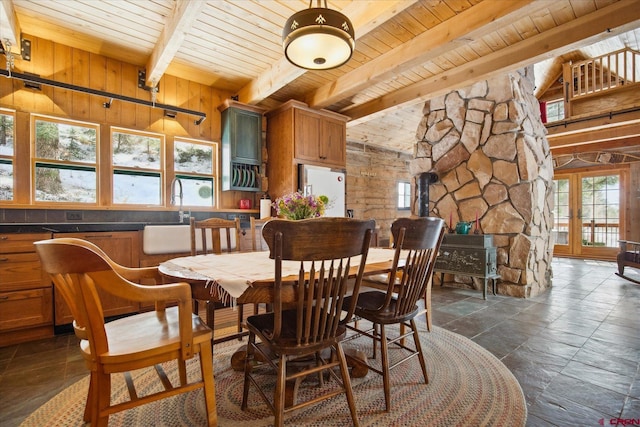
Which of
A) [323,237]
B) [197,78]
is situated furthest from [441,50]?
[197,78]

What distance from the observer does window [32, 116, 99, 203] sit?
124 inches

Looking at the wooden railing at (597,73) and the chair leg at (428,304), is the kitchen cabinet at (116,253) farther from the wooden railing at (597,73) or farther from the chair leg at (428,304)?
the wooden railing at (597,73)

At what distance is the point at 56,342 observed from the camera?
2.42 meters

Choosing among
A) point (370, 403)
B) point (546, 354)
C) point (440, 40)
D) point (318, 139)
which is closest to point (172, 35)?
point (318, 139)

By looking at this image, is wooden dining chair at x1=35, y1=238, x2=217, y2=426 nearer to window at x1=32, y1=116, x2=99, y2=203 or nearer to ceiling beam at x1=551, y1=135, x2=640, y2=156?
window at x1=32, y1=116, x2=99, y2=203

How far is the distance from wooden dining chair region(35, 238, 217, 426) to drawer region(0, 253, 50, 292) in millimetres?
1708

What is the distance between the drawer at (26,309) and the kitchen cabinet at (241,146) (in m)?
2.17

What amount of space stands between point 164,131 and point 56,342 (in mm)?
2483

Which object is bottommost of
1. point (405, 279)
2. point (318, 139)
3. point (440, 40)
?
point (405, 279)

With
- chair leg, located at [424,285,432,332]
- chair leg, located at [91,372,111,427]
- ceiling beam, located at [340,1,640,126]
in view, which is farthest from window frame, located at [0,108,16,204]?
ceiling beam, located at [340,1,640,126]

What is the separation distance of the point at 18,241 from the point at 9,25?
5.80 feet

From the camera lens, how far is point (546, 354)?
218cm

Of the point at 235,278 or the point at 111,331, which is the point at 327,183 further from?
the point at 111,331

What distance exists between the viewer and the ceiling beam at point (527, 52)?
2498 mm
